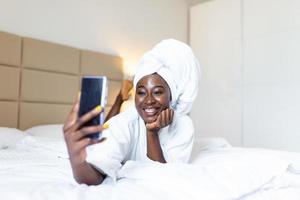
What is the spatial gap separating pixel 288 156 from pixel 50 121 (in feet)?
5.19

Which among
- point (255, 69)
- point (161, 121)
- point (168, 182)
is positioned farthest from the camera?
point (255, 69)

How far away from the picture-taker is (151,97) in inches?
40.6

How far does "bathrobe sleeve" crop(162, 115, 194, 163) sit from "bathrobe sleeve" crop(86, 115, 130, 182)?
153mm

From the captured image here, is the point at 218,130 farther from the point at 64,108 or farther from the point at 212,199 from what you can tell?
the point at 212,199

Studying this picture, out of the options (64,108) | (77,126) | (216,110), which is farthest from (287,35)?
(77,126)

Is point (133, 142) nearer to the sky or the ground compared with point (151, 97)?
nearer to the ground

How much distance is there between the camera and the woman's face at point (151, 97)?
102 cm

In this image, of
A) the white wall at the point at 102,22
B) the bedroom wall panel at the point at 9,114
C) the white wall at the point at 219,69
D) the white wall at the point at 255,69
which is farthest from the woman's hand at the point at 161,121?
the white wall at the point at 219,69

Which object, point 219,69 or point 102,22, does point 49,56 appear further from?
point 219,69

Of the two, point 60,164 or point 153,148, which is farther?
point 60,164

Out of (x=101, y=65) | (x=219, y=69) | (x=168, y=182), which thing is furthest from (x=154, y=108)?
(x=219, y=69)

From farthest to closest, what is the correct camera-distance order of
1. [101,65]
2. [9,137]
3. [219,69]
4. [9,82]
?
[219,69]
[101,65]
[9,82]
[9,137]

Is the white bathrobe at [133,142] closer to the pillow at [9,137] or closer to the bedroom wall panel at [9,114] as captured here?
the pillow at [9,137]

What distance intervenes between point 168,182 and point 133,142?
293 mm
